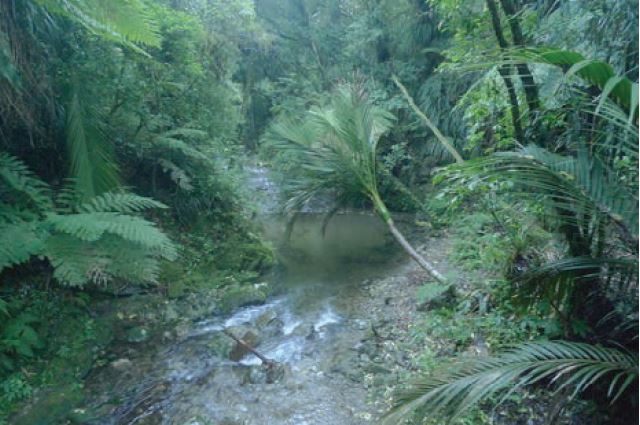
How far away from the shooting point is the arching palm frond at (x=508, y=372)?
211cm

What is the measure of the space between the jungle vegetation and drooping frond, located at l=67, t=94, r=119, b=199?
2 cm

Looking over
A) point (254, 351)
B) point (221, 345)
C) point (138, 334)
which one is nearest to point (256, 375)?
point (254, 351)

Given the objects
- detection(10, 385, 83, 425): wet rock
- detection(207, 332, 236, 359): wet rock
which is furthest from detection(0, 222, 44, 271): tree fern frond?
detection(207, 332, 236, 359): wet rock

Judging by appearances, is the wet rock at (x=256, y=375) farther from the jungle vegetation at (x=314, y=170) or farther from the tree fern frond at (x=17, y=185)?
the tree fern frond at (x=17, y=185)

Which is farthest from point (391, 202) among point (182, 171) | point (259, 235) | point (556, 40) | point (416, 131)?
point (556, 40)

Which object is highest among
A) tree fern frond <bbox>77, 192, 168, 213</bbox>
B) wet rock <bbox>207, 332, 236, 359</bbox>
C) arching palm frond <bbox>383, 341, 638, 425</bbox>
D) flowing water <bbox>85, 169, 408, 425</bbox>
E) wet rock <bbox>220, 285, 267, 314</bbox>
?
tree fern frond <bbox>77, 192, 168, 213</bbox>

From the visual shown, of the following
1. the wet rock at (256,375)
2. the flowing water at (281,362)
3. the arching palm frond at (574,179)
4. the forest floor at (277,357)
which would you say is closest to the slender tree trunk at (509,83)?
the arching palm frond at (574,179)

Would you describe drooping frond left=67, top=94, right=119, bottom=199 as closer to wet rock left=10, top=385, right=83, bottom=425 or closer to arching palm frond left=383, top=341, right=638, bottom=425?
wet rock left=10, top=385, right=83, bottom=425

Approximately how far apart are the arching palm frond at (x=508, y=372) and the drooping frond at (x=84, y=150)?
414 centimetres

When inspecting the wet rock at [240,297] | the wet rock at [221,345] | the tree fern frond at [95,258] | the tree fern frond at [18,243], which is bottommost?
the wet rock at [221,345]

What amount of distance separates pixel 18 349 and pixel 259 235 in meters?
4.57

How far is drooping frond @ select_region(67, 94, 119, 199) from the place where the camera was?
4.95 m

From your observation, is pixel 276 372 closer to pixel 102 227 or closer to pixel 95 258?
pixel 95 258

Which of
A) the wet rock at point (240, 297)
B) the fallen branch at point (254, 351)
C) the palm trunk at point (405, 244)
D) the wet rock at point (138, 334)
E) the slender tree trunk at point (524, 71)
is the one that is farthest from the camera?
the wet rock at point (240, 297)
